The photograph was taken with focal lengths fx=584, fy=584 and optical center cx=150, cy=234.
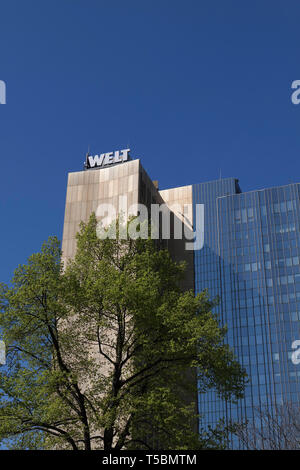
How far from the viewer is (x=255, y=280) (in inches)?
5187

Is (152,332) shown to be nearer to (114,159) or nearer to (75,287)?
(75,287)

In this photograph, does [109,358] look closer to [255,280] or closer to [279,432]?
[279,432]

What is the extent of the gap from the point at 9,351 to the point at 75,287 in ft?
15.5

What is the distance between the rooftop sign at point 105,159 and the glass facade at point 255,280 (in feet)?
172

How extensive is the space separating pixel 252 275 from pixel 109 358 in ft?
346

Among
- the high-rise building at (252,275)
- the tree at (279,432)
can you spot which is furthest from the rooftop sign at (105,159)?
the tree at (279,432)

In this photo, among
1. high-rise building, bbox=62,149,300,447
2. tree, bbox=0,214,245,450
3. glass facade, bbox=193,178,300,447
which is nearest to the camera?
tree, bbox=0,214,245,450

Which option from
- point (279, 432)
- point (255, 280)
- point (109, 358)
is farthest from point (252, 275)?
point (109, 358)

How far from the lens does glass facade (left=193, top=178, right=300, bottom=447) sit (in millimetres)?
120938

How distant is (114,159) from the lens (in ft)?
284

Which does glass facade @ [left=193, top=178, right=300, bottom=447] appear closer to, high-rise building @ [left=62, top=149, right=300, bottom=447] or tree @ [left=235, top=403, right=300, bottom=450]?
high-rise building @ [left=62, top=149, right=300, bottom=447]

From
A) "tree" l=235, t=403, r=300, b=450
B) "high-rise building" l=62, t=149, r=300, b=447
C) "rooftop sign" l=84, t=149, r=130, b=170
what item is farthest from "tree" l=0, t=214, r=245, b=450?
"high-rise building" l=62, t=149, r=300, b=447

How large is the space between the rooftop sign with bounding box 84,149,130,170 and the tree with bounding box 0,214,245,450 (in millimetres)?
55077

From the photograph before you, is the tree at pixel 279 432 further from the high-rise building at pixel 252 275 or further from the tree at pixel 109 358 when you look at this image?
the high-rise building at pixel 252 275
